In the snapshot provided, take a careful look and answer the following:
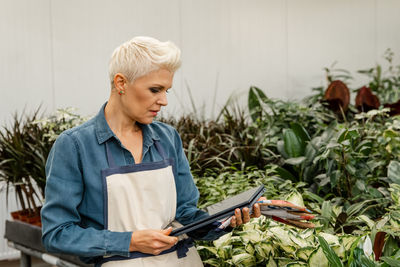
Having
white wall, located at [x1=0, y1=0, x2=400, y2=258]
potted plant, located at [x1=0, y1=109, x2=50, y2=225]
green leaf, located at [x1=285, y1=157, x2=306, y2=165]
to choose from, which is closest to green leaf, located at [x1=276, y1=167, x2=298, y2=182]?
green leaf, located at [x1=285, y1=157, x2=306, y2=165]

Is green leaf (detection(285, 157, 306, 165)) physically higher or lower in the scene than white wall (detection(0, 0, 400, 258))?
lower

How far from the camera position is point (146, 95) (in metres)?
1.42

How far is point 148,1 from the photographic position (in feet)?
17.4

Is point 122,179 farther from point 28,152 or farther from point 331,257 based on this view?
point 28,152

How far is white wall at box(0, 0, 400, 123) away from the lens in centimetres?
459

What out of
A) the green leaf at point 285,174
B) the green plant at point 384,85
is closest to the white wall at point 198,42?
the green plant at point 384,85

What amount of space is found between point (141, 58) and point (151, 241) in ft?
1.73

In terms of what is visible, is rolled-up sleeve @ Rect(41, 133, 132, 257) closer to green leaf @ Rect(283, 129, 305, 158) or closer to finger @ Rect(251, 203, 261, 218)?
finger @ Rect(251, 203, 261, 218)

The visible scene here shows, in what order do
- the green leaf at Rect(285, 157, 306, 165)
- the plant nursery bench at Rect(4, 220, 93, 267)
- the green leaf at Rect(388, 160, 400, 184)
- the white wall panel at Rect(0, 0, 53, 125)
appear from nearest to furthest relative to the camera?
1. the green leaf at Rect(388, 160, 400, 184)
2. the plant nursery bench at Rect(4, 220, 93, 267)
3. the green leaf at Rect(285, 157, 306, 165)
4. the white wall panel at Rect(0, 0, 53, 125)

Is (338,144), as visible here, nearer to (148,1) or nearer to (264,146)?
(264,146)

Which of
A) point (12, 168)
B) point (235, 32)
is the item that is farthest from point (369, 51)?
point (12, 168)

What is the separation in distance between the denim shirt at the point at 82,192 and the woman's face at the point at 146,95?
95mm

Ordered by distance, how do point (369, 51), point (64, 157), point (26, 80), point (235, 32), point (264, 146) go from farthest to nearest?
1. point (369, 51)
2. point (235, 32)
3. point (26, 80)
4. point (264, 146)
5. point (64, 157)

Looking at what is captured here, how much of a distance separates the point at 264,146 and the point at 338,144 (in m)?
1.05
